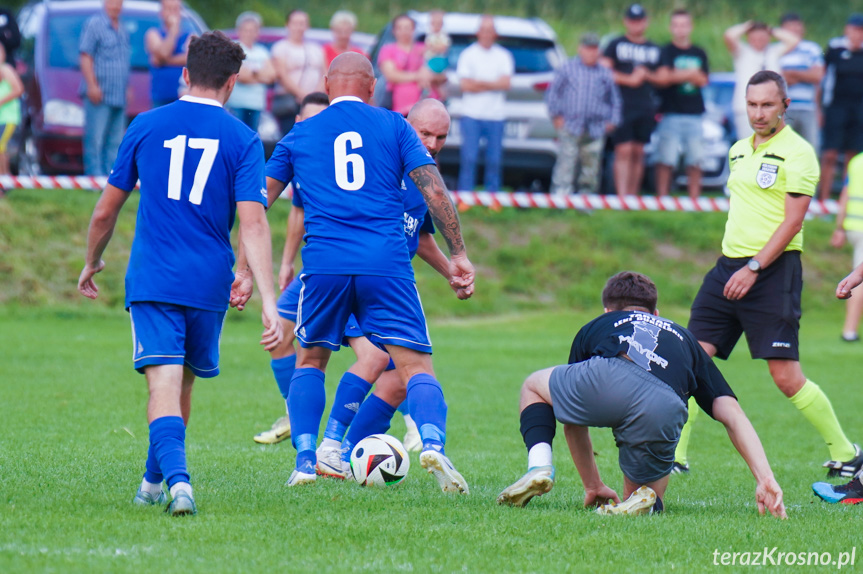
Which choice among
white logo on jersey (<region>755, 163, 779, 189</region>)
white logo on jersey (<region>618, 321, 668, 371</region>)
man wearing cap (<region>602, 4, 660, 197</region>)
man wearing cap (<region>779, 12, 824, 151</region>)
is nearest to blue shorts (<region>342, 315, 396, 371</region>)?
white logo on jersey (<region>618, 321, 668, 371</region>)

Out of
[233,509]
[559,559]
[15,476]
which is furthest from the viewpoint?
[15,476]

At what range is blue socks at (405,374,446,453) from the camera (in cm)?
589

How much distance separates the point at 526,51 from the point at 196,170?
12984 mm

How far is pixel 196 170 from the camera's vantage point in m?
5.29

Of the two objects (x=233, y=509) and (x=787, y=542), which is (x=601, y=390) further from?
(x=233, y=509)

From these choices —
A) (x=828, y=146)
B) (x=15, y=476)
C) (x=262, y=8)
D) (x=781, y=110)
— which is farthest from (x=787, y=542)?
(x=262, y=8)

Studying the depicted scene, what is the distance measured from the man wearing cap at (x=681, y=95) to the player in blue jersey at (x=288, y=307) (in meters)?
8.95

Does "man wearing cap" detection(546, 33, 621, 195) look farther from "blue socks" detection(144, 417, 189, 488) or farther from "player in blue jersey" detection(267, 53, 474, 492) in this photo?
"blue socks" detection(144, 417, 189, 488)

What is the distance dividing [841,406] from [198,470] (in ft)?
20.3

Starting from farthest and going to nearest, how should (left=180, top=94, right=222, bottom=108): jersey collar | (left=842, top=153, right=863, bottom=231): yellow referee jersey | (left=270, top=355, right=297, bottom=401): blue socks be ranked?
1. (left=842, top=153, right=863, bottom=231): yellow referee jersey
2. (left=270, top=355, right=297, bottom=401): blue socks
3. (left=180, top=94, right=222, bottom=108): jersey collar

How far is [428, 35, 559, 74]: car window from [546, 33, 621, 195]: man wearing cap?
73.2 inches

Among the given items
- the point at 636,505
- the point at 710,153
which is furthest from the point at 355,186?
the point at 710,153

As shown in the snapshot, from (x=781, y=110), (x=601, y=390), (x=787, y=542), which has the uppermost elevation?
(x=781, y=110)

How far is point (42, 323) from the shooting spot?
45.5ft
